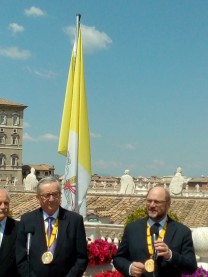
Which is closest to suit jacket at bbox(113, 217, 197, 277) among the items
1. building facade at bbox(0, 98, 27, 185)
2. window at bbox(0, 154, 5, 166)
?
building facade at bbox(0, 98, 27, 185)

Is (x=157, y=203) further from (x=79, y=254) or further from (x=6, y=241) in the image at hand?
(x=6, y=241)

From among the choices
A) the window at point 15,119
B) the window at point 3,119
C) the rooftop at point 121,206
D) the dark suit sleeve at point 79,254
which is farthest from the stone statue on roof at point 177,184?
the window at point 15,119

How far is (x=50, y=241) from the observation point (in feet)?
14.3

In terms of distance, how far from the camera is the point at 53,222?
4465 mm

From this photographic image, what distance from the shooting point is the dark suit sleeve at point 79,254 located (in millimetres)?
A: 4355

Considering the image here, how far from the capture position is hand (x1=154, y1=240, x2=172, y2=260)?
3826 mm

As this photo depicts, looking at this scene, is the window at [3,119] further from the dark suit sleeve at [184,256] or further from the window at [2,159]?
the dark suit sleeve at [184,256]

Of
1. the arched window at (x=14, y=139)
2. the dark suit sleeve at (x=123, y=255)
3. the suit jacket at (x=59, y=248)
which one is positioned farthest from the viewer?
the arched window at (x=14, y=139)

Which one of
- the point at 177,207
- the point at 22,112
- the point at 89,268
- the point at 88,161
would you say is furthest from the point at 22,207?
the point at 22,112

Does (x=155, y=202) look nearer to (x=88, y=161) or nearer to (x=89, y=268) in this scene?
(x=89, y=268)

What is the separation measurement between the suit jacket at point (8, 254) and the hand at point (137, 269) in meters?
1.23

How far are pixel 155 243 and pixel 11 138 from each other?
70200 millimetres

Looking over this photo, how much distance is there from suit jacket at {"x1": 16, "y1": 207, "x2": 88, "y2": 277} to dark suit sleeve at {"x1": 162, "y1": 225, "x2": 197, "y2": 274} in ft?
2.87

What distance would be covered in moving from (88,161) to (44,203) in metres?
3.96
